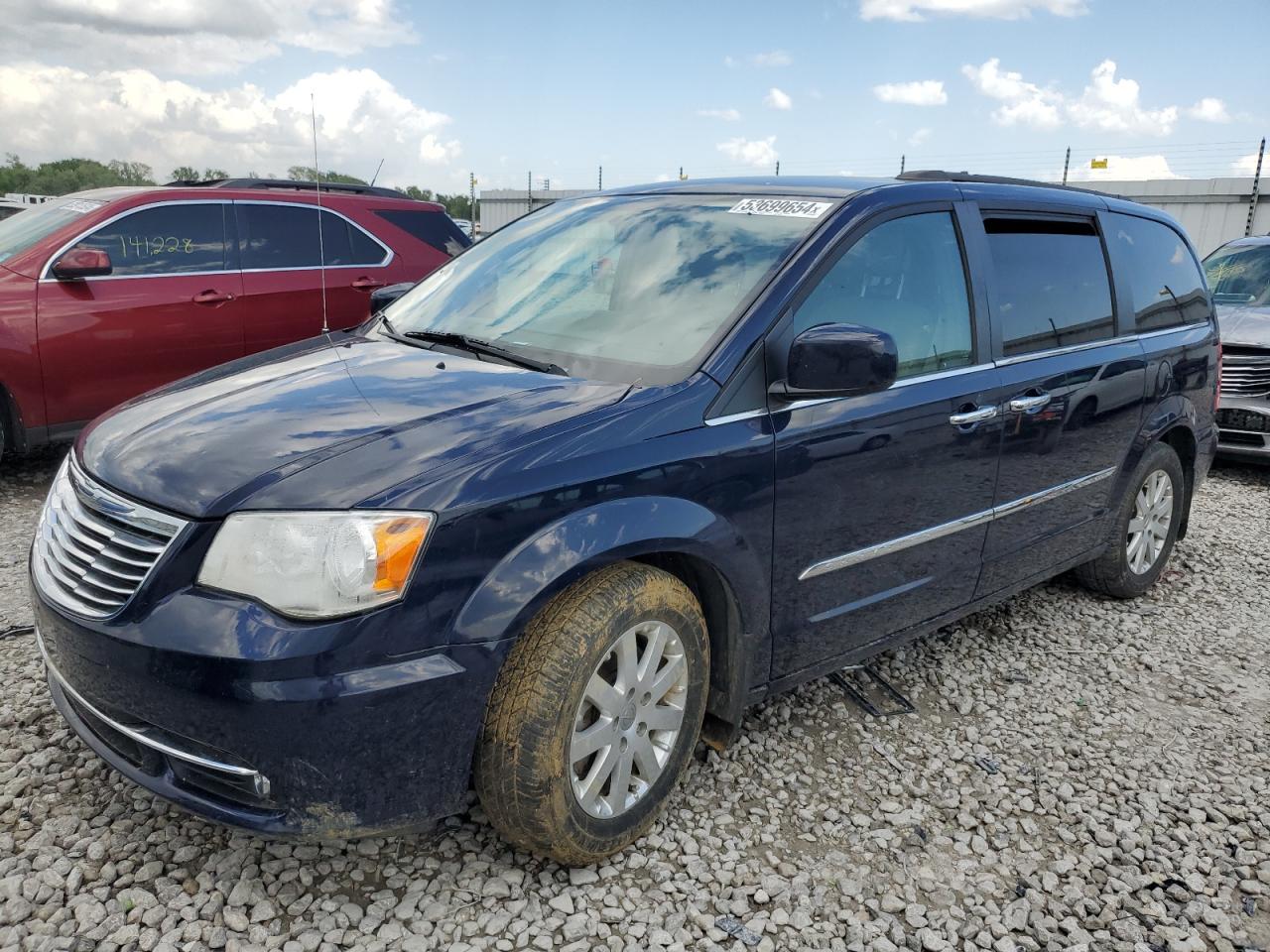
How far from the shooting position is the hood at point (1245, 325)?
7.21m

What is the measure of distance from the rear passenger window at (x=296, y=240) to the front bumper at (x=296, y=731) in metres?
4.46

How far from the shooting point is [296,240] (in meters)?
6.53

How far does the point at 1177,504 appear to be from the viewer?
4762mm

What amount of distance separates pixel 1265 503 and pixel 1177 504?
8.06ft

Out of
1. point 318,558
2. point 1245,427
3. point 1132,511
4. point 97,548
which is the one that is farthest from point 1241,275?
point 97,548

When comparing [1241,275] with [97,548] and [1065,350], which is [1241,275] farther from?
[97,548]

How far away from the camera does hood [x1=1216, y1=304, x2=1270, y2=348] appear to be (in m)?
7.21

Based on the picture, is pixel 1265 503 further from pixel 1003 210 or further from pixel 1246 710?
pixel 1003 210

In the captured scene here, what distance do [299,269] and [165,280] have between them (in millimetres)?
884

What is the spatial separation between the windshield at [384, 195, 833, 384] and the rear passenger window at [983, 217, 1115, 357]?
894mm

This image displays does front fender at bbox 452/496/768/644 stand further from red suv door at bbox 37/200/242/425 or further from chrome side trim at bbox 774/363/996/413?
red suv door at bbox 37/200/242/425

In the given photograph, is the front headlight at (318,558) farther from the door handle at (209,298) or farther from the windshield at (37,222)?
the windshield at (37,222)

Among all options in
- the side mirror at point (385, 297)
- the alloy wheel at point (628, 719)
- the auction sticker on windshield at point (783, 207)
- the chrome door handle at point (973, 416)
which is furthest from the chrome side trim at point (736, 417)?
the side mirror at point (385, 297)

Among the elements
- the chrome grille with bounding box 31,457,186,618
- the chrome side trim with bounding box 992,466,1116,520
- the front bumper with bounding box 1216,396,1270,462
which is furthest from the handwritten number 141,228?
the front bumper with bounding box 1216,396,1270,462
